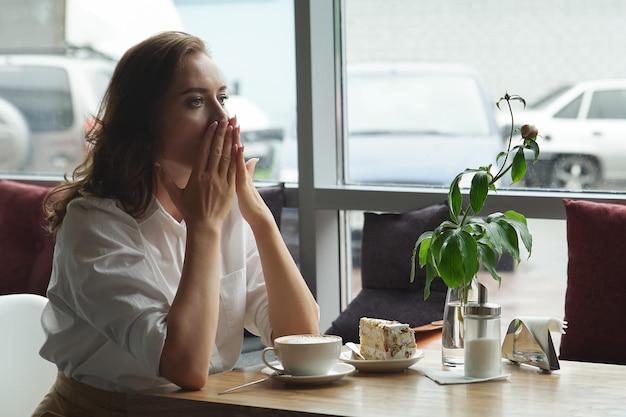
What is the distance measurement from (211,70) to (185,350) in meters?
0.66

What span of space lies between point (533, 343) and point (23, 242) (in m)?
2.57

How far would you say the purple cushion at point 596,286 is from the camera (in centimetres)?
272

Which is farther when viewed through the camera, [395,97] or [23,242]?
[23,242]

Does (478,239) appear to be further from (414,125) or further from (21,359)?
(414,125)

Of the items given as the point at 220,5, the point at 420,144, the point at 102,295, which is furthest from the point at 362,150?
the point at 102,295

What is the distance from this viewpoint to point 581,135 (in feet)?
10.6

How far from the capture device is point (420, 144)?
3514 millimetres

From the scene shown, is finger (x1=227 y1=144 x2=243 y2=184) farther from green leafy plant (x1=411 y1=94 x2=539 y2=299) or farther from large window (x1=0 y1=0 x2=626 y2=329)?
large window (x1=0 y1=0 x2=626 y2=329)

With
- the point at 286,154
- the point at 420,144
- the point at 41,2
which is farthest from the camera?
the point at 41,2

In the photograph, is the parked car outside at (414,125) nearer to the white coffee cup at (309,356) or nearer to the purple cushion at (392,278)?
the purple cushion at (392,278)

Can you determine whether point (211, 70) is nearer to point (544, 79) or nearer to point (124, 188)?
point (124, 188)

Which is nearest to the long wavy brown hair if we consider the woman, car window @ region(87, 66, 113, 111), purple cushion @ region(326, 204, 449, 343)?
the woman

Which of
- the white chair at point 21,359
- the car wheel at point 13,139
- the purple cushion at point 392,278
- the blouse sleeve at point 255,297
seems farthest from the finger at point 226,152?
the car wheel at point 13,139

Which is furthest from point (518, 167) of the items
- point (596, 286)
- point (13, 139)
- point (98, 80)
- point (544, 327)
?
point (13, 139)
